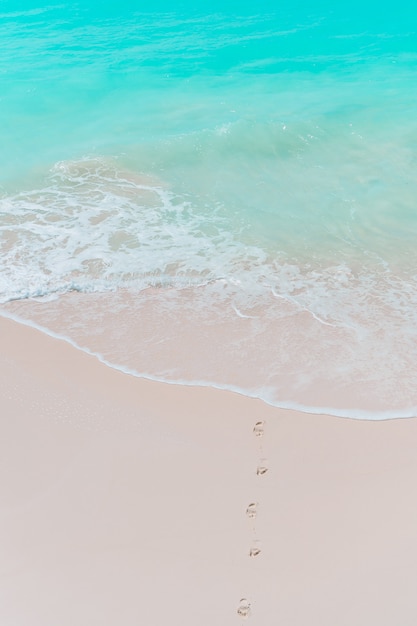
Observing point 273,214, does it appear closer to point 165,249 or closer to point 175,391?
point 165,249

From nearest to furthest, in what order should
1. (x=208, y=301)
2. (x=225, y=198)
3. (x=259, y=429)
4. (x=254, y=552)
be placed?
(x=254, y=552) → (x=259, y=429) → (x=208, y=301) → (x=225, y=198)

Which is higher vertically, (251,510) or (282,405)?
(282,405)

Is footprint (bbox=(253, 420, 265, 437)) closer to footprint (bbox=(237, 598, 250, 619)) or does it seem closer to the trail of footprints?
the trail of footprints

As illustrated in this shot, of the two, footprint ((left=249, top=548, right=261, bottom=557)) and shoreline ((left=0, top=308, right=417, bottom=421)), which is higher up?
shoreline ((left=0, top=308, right=417, bottom=421))

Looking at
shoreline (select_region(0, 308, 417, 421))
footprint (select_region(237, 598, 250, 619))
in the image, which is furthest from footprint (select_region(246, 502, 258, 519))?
shoreline (select_region(0, 308, 417, 421))

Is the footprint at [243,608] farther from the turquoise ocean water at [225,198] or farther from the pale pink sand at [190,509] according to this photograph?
the turquoise ocean water at [225,198]

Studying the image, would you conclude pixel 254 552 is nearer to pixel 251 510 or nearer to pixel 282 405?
pixel 251 510

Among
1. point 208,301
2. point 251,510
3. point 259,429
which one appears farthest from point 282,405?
point 208,301
